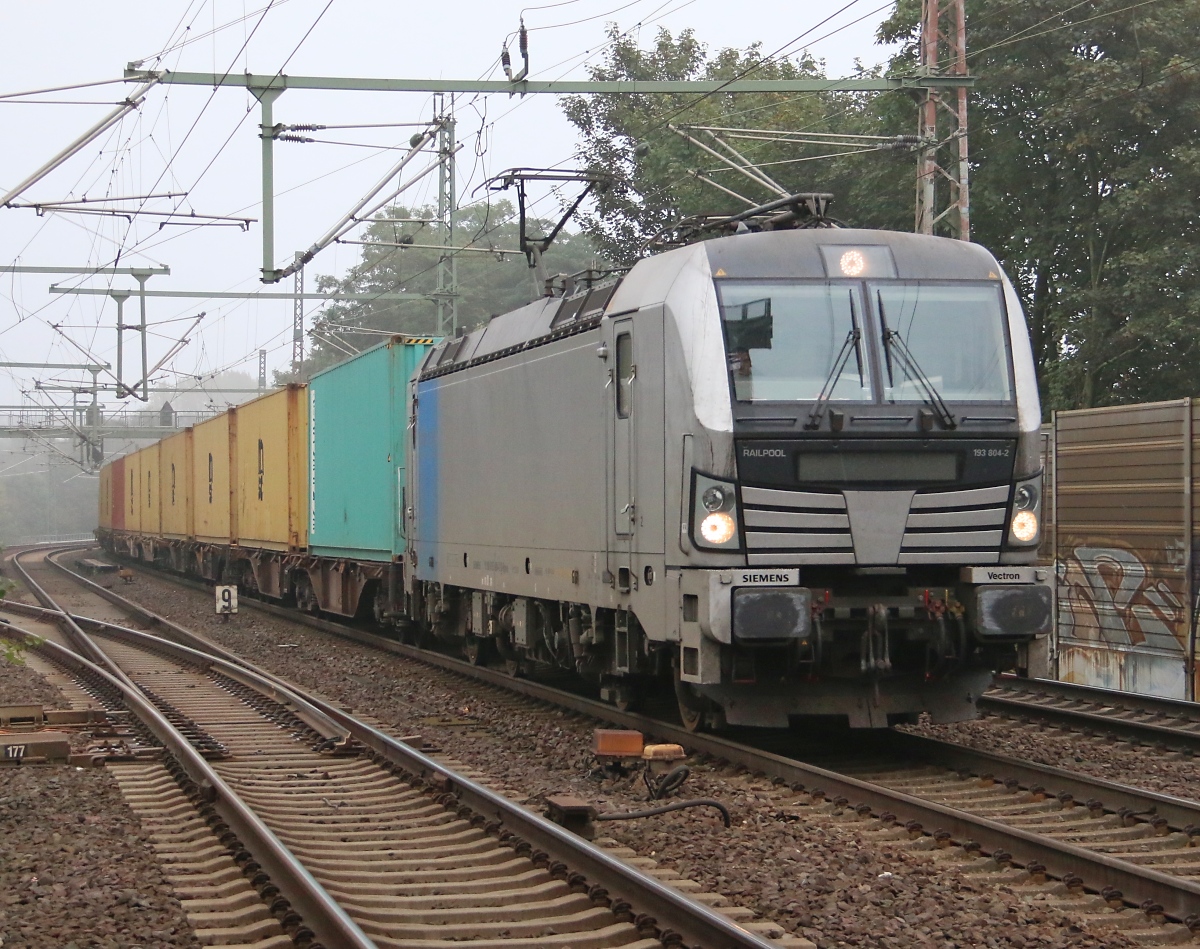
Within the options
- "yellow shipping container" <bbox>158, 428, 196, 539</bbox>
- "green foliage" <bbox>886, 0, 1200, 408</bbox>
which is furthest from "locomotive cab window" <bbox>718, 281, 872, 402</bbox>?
"yellow shipping container" <bbox>158, 428, 196, 539</bbox>

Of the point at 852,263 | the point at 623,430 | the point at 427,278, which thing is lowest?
the point at 623,430

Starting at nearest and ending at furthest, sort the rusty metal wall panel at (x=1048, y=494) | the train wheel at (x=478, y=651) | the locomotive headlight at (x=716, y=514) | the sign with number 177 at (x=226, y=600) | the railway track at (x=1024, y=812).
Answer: the railway track at (x=1024, y=812) → the locomotive headlight at (x=716, y=514) → the rusty metal wall panel at (x=1048, y=494) → the train wheel at (x=478, y=651) → the sign with number 177 at (x=226, y=600)

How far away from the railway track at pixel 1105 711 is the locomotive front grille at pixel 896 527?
1.98 metres

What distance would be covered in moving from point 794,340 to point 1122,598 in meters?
6.29

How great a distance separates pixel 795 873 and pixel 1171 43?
61.6ft

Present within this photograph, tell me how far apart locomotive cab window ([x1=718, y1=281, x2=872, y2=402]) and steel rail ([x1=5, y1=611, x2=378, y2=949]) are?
3643mm

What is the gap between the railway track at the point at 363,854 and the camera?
5.70m

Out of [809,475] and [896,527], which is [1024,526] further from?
[809,475]

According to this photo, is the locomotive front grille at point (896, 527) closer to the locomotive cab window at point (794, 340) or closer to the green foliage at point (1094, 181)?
Answer: the locomotive cab window at point (794, 340)

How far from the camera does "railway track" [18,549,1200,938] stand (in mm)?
6020

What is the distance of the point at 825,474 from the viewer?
28.7 ft

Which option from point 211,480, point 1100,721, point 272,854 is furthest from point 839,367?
point 211,480

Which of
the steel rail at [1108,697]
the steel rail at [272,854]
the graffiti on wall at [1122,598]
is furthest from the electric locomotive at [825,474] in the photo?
the graffiti on wall at [1122,598]

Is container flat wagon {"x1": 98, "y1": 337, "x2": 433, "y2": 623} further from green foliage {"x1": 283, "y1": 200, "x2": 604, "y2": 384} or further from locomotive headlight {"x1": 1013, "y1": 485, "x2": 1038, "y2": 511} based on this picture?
green foliage {"x1": 283, "y1": 200, "x2": 604, "y2": 384}
